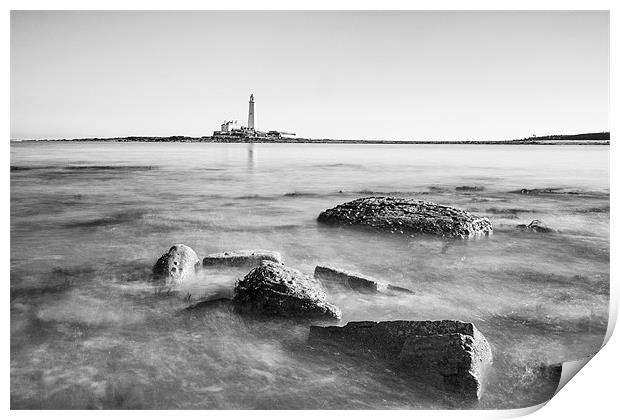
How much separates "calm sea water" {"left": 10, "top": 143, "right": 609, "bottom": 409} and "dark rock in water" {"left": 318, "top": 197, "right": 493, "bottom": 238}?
0.06 meters

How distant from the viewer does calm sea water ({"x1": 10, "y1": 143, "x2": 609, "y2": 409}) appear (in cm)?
225

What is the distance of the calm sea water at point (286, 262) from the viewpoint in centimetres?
225

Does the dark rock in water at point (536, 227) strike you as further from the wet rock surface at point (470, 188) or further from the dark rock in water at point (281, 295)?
the dark rock in water at point (281, 295)

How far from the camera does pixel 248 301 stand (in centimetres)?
249

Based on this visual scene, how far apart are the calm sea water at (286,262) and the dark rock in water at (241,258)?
2.1 inches

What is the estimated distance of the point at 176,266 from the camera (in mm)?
2652

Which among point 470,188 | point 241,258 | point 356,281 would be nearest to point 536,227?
point 470,188

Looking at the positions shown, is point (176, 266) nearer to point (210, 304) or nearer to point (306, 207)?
point (210, 304)

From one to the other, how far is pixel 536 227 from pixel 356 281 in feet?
3.77

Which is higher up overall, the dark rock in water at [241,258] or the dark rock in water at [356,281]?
the dark rock in water at [241,258]

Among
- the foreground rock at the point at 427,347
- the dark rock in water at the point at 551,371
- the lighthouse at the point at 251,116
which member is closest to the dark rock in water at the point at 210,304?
the foreground rock at the point at 427,347

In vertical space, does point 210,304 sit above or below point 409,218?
below
